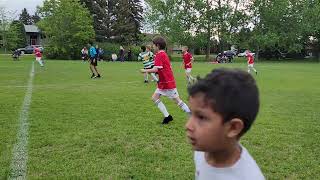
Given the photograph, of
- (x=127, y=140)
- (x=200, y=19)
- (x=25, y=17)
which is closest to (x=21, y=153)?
(x=127, y=140)

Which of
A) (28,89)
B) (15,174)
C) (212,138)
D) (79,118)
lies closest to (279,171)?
(15,174)

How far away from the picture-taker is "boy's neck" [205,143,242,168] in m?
1.98

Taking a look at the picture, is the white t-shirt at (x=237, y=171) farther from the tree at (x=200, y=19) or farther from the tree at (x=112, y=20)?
the tree at (x=112, y=20)

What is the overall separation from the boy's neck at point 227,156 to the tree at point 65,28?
58.1m

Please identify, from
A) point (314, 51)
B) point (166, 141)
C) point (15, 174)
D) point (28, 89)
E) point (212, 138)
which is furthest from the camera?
point (314, 51)

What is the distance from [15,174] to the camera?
5527 millimetres

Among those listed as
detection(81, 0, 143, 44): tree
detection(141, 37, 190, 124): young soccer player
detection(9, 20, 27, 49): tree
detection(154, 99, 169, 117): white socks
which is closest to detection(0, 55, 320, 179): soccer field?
detection(154, 99, 169, 117): white socks

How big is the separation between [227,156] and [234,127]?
17 centimetres

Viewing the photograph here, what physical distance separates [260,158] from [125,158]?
1.98 meters

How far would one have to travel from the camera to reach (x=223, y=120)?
1875 millimetres

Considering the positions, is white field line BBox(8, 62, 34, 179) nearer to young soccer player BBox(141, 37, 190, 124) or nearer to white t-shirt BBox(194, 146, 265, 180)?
young soccer player BBox(141, 37, 190, 124)

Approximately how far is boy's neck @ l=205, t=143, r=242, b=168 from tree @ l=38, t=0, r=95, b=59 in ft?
191

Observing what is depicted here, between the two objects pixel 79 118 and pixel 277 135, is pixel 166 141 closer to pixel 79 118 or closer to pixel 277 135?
pixel 277 135

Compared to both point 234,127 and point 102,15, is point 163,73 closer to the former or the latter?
point 234,127
